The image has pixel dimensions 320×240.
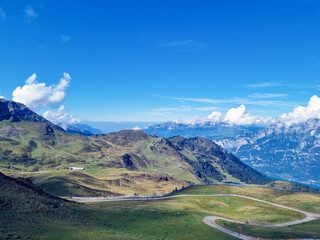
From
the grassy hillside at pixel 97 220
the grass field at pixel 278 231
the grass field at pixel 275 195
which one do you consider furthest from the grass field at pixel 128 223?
the grass field at pixel 275 195

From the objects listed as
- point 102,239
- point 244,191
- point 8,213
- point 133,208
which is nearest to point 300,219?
point 244,191

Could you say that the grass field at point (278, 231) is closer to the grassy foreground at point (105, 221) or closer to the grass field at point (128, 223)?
the grassy foreground at point (105, 221)

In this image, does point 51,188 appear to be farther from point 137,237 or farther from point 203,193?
point 137,237

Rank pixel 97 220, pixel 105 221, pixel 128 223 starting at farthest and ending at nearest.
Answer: pixel 128 223, pixel 105 221, pixel 97 220

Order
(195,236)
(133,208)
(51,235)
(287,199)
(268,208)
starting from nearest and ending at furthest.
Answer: (51,235) < (195,236) < (133,208) < (268,208) < (287,199)

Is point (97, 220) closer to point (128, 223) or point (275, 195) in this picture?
point (128, 223)

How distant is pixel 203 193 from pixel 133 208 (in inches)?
2770

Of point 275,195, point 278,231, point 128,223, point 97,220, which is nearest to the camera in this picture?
point 97,220

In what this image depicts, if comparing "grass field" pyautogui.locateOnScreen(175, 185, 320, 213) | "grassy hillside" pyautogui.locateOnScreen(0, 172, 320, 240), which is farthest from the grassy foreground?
"grass field" pyautogui.locateOnScreen(175, 185, 320, 213)

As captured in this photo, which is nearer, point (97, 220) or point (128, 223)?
point (97, 220)

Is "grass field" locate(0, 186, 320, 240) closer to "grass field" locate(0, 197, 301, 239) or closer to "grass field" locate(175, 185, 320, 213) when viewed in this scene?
"grass field" locate(0, 197, 301, 239)

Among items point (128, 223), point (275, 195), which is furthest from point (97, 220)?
point (275, 195)

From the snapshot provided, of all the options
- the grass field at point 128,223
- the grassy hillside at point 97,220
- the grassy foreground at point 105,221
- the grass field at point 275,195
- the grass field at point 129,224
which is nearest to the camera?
the grass field at point 129,224

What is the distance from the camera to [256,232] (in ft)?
252
